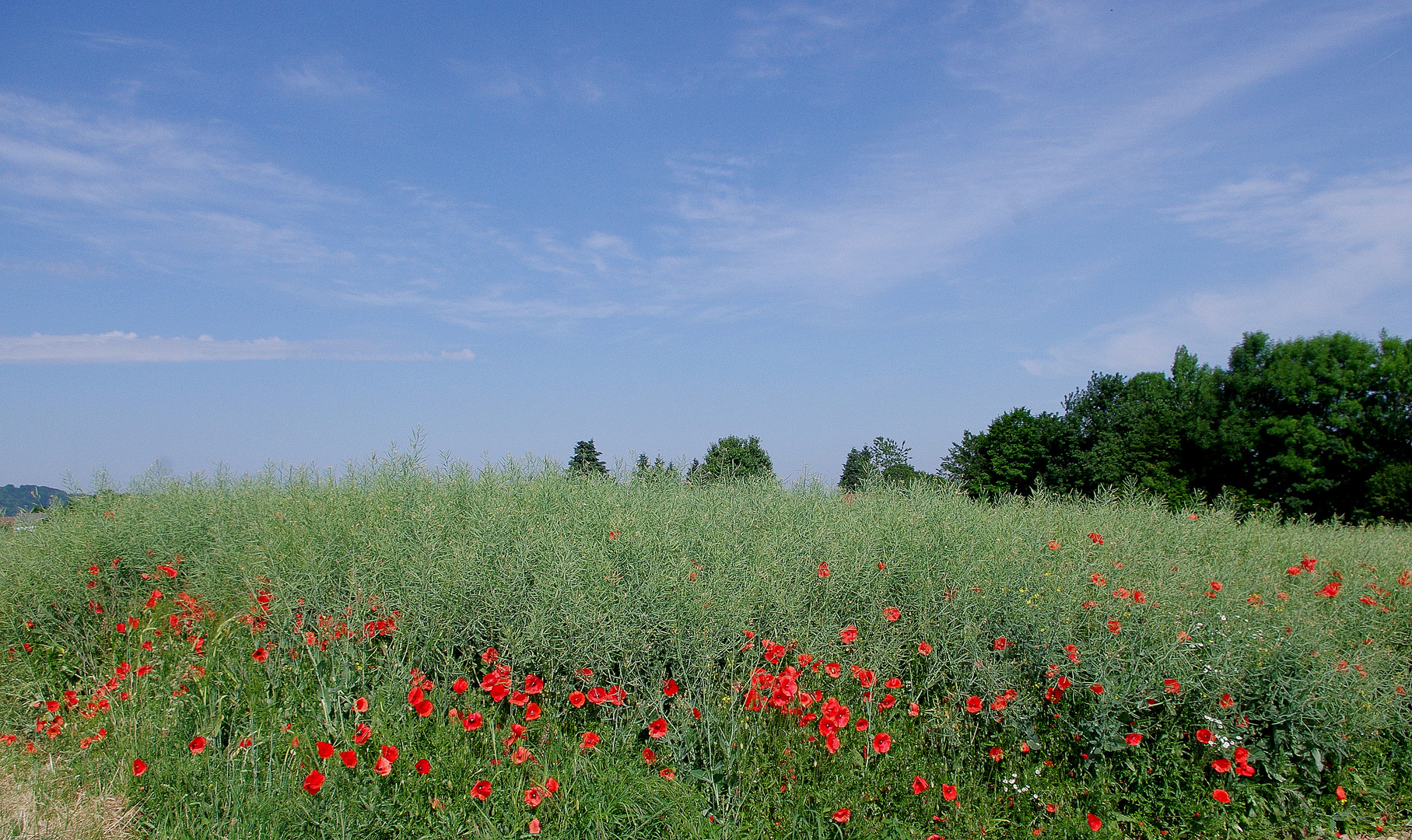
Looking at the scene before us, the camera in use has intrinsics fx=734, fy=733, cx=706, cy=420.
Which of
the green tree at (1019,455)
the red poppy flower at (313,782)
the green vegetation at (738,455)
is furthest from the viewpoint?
the green tree at (1019,455)

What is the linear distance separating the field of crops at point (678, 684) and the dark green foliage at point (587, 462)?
1.85 meters

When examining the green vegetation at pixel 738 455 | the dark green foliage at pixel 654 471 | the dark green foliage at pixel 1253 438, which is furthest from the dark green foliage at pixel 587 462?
the dark green foliage at pixel 1253 438

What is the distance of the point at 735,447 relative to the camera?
12.7 m

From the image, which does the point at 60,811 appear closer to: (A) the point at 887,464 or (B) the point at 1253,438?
(A) the point at 887,464

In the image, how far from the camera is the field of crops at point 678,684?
3127mm

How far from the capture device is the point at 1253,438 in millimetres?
22781

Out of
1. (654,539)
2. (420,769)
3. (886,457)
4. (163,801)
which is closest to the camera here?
(420,769)

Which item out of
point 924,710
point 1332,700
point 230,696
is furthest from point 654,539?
point 1332,700

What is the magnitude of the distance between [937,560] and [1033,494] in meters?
3.72

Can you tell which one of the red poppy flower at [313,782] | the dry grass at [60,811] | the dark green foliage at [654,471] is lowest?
the dry grass at [60,811]

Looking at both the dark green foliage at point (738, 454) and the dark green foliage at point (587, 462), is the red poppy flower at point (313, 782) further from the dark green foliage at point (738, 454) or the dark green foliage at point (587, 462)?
the dark green foliage at point (738, 454)

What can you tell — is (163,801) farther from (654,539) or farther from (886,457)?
(886,457)

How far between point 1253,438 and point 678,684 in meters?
25.8

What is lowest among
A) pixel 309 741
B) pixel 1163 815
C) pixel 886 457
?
pixel 1163 815
